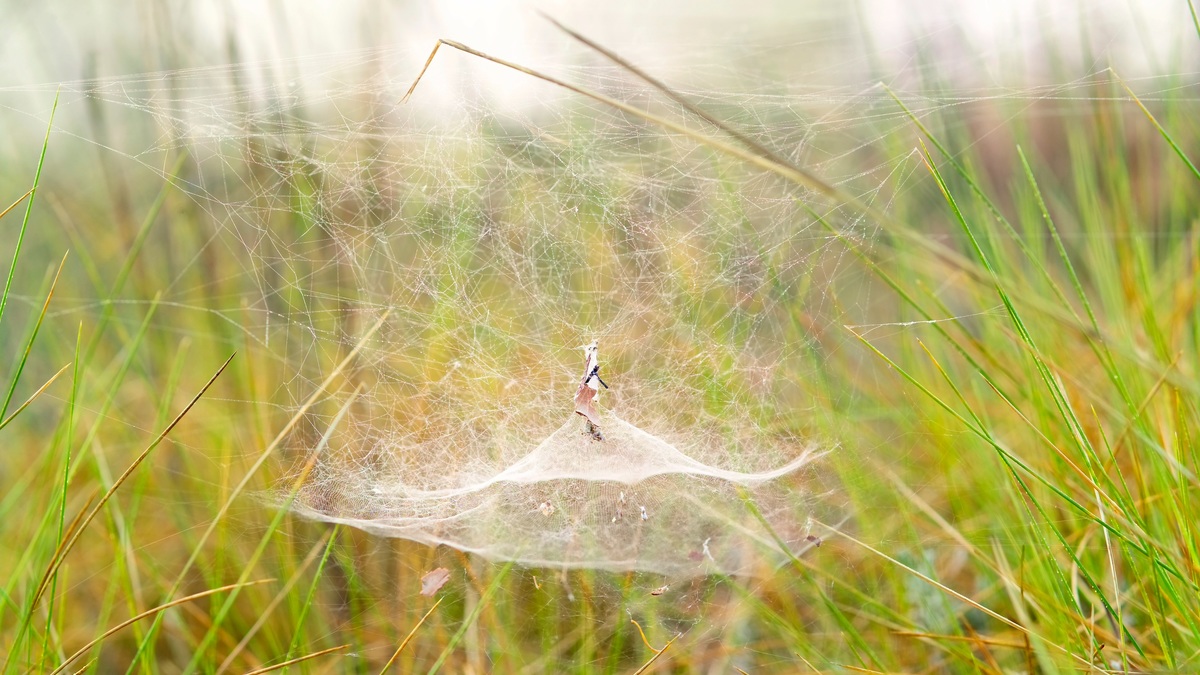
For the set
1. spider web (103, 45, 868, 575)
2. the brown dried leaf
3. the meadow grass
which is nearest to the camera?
the meadow grass

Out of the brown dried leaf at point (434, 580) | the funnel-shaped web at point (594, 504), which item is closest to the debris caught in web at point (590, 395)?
the funnel-shaped web at point (594, 504)

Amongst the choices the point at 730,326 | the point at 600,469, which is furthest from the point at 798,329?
the point at 600,469

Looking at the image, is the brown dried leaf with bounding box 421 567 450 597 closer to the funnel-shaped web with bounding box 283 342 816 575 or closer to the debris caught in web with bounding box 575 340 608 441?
the funnel-shaped web with bounding box 283 342 816 575

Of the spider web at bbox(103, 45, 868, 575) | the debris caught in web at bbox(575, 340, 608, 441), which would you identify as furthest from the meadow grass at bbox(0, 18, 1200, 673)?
the debris caught in web at bbox(575, 340, 608, 441)

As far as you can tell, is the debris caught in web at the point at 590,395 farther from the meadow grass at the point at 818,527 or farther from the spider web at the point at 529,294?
the meadow grass at the point at 818,527

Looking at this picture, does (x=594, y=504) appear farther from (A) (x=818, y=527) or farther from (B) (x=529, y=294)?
(B) (x=529, y=294)

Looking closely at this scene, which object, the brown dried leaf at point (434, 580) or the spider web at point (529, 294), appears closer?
the brown dried leaf at point (434, 580)
